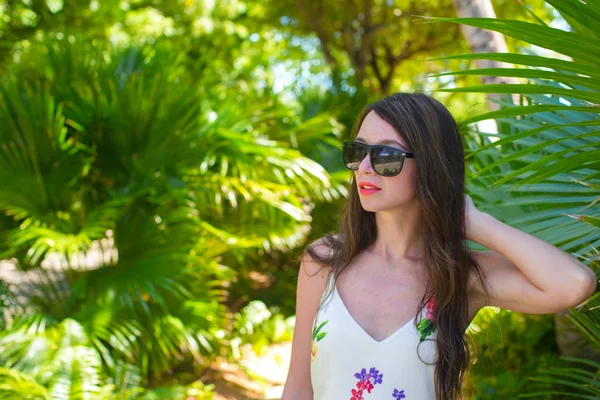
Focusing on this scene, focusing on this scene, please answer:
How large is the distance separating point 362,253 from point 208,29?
7.22 m

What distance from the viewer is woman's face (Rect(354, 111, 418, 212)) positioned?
1815mm

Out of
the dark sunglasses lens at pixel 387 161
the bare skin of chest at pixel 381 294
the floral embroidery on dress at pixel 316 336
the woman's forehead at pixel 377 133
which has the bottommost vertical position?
the floral embroidery on dress at pixel 316 336

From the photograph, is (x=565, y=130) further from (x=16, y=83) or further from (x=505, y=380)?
(x=16, y=83)

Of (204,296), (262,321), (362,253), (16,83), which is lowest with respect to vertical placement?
(262,321)

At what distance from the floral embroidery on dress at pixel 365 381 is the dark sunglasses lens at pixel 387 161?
1.74 ft

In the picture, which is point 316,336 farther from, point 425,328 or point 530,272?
point 530,272

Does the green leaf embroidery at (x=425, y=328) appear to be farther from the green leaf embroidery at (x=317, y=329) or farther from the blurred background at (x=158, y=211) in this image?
the blurred background at (x=158, y=211)

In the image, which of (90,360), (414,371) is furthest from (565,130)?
(90,360)

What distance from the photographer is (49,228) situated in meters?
4.00

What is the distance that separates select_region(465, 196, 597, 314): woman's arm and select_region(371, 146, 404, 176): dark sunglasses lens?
23 centimetres

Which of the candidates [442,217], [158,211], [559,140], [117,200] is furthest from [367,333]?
[158,211]

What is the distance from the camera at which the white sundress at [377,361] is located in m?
1.74

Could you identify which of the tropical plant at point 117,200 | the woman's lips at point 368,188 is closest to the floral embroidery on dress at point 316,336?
the woman's lips at point 368,188

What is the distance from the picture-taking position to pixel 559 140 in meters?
1.43
